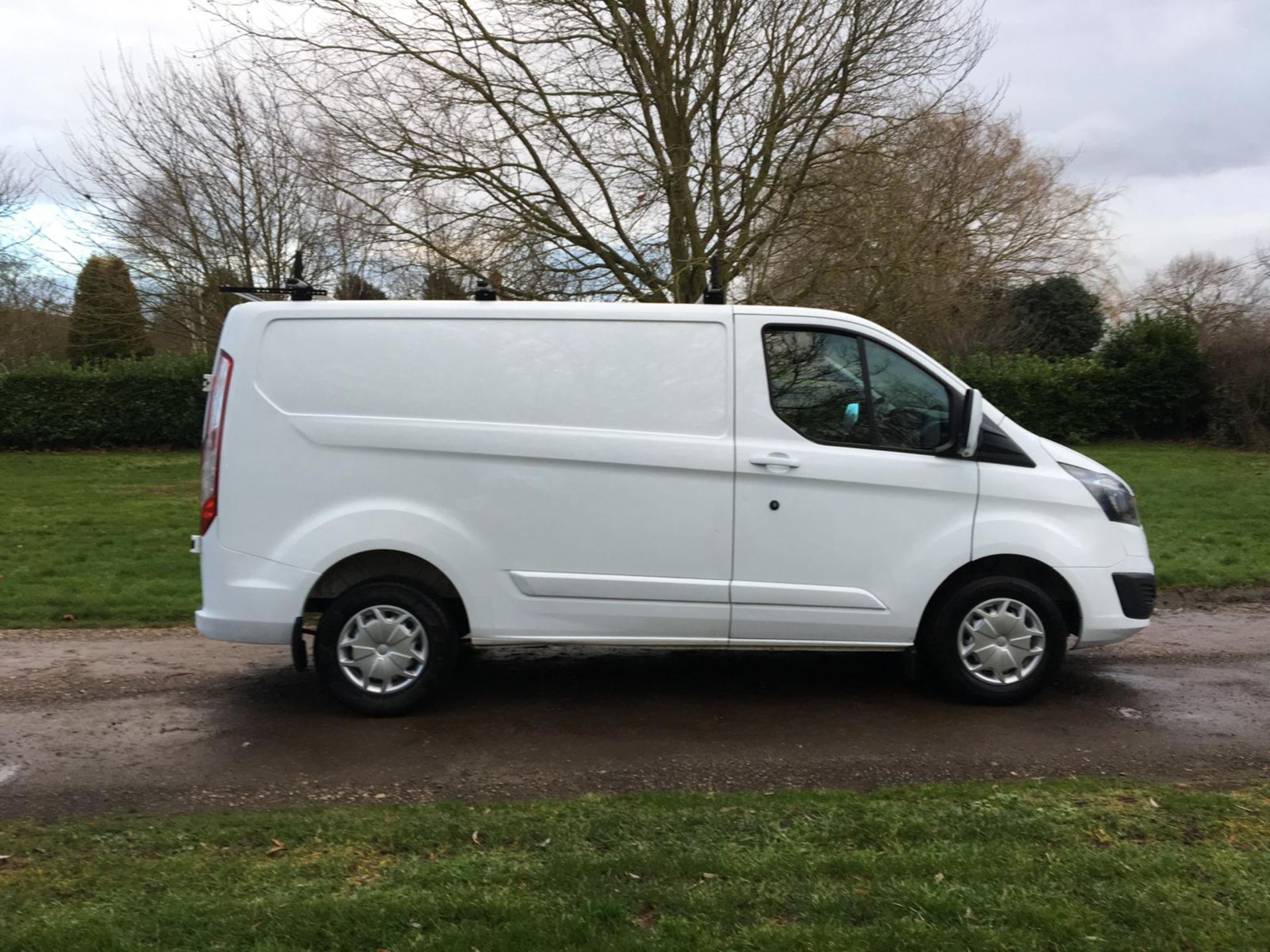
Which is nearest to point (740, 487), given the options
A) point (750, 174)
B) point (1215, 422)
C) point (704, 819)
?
point (704, 819)

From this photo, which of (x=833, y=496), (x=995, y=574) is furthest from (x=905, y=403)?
(x=995, y=574)

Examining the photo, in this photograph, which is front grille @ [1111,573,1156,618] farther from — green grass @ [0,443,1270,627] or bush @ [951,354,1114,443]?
bush @ [951,354,1114,443]

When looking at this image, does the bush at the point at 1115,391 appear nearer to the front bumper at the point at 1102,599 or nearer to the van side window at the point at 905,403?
the front bumper at the point at 1102,599

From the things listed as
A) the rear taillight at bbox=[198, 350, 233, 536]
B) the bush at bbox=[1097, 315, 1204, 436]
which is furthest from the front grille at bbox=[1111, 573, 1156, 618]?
the bush at bbox=[1097, 315, 1204, 436]

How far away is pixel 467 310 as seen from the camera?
551 cm

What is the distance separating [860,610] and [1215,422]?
19086 millimetres

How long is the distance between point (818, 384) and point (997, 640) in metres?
1.67

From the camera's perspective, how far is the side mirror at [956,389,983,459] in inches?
217

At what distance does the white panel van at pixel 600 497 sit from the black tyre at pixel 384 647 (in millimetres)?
11

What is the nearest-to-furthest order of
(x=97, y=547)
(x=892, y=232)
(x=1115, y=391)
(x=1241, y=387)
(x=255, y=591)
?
(x=255, y=591)
(x=97, y=547)
(x=892, y=232)
(x=1241, y=387)
(x=1115, y=391)

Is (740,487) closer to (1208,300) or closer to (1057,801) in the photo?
(1057,801)

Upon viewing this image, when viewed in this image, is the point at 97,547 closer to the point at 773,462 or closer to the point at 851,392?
the point at 773,462

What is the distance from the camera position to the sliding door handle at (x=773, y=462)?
545 cm

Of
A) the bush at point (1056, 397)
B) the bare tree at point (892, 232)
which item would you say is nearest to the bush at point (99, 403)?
the bare tree at point (892, 232)
